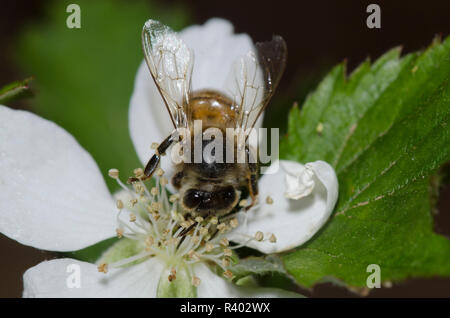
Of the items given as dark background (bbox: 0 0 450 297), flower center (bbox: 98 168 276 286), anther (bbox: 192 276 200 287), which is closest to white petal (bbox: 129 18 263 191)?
flower center (bbox: 98 168 276 286)

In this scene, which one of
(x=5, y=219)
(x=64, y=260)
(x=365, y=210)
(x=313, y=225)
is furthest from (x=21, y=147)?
(x=365, y=210)

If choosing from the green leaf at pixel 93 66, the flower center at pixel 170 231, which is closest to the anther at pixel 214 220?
the flower center at pixel 170 231

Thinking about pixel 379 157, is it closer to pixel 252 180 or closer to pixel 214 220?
pixel 252 180

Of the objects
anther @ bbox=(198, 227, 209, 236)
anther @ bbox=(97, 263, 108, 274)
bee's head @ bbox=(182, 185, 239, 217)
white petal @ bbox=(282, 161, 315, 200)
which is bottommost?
anther @ bbox=(97, 263, 108, 274)

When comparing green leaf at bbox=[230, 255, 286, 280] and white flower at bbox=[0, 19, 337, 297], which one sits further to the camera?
white flower at bbox=[0, 19, 337, 297]

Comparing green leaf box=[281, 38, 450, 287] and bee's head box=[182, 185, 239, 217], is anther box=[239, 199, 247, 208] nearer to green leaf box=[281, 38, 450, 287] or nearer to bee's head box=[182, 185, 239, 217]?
bee's head box=[182, 185, 239, 217]
